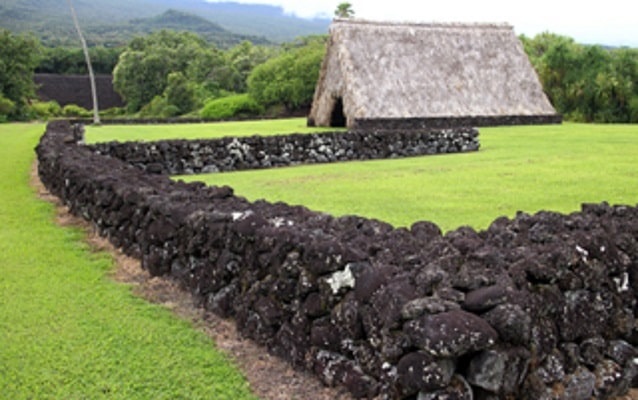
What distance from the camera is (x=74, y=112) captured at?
53.5 metres

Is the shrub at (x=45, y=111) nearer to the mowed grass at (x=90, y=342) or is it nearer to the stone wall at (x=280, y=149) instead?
the stone wall at (x=280, y=149)

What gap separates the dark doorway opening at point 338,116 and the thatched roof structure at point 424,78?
0.04 meters

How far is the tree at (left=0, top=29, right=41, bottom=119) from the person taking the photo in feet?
154

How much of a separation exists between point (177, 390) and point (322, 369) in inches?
32.9

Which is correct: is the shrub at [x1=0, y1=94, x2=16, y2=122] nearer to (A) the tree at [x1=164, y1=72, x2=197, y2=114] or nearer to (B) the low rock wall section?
(A) the tree at [x1=164, y1=72, x2=197, y2=114]

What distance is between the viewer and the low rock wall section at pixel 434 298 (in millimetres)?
3088

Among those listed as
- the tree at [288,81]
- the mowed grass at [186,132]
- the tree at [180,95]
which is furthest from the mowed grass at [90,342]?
the tree at [180,95]

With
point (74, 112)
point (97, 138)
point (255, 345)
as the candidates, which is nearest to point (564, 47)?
point (97, 138)

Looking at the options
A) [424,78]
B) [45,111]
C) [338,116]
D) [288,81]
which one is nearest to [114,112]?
[45,111]

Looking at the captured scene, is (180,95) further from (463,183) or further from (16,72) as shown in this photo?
Result: (463,183)

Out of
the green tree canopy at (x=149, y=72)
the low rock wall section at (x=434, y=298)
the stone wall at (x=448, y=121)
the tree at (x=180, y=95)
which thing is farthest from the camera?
the green tree canopy at (x=149, y=72)

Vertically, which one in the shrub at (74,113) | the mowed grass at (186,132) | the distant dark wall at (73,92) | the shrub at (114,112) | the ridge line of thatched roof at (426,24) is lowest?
the shrub at (114,112)

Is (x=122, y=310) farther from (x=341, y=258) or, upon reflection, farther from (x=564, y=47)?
(x=564, y=47)

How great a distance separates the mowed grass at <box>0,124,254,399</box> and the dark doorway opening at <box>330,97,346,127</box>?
1757cm
